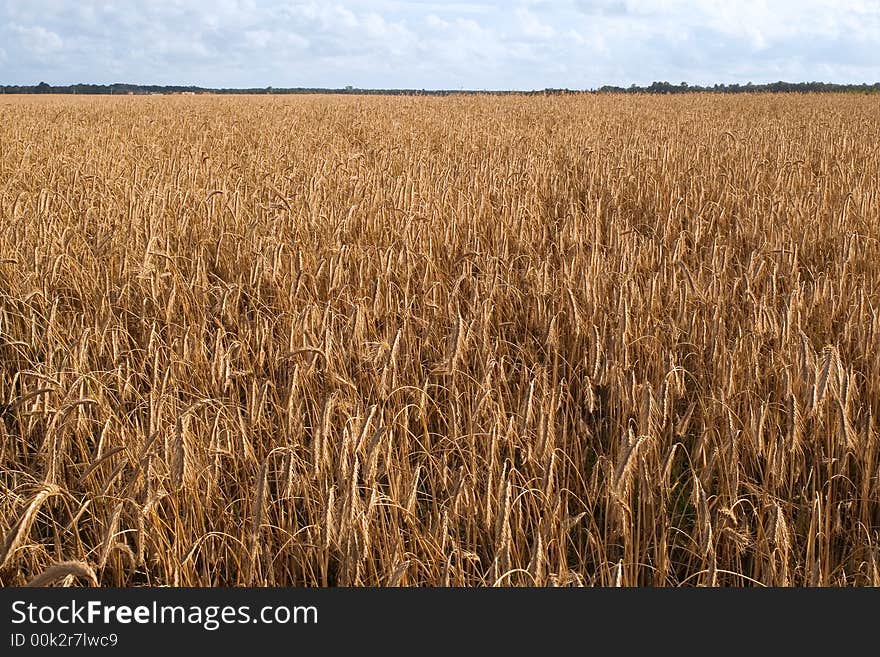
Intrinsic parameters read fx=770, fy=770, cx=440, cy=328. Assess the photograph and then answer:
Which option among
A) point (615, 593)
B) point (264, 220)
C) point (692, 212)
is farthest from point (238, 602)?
point (692, 212)

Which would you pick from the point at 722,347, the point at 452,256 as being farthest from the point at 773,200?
the point at 722,347

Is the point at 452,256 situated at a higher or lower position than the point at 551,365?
higher

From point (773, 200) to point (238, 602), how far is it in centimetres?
437

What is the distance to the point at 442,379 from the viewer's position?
272 cm

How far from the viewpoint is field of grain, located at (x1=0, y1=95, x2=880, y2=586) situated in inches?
69.3

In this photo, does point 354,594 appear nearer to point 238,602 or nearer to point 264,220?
point 238,602

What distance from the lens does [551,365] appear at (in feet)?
9.53

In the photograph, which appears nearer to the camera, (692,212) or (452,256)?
(452,256)

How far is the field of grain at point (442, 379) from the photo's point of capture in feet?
5.77

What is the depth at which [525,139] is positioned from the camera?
9.79m

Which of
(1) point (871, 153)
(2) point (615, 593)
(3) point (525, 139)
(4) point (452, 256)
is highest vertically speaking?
(3) point (525, 139)

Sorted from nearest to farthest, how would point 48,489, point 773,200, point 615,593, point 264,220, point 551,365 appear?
point 48,489 → point 615,593 → point 551,365 → point 264,220 → point 773,200

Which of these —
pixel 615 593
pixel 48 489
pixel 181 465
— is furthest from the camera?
pixel 615 593

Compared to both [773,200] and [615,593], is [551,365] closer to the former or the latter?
[615,593]
